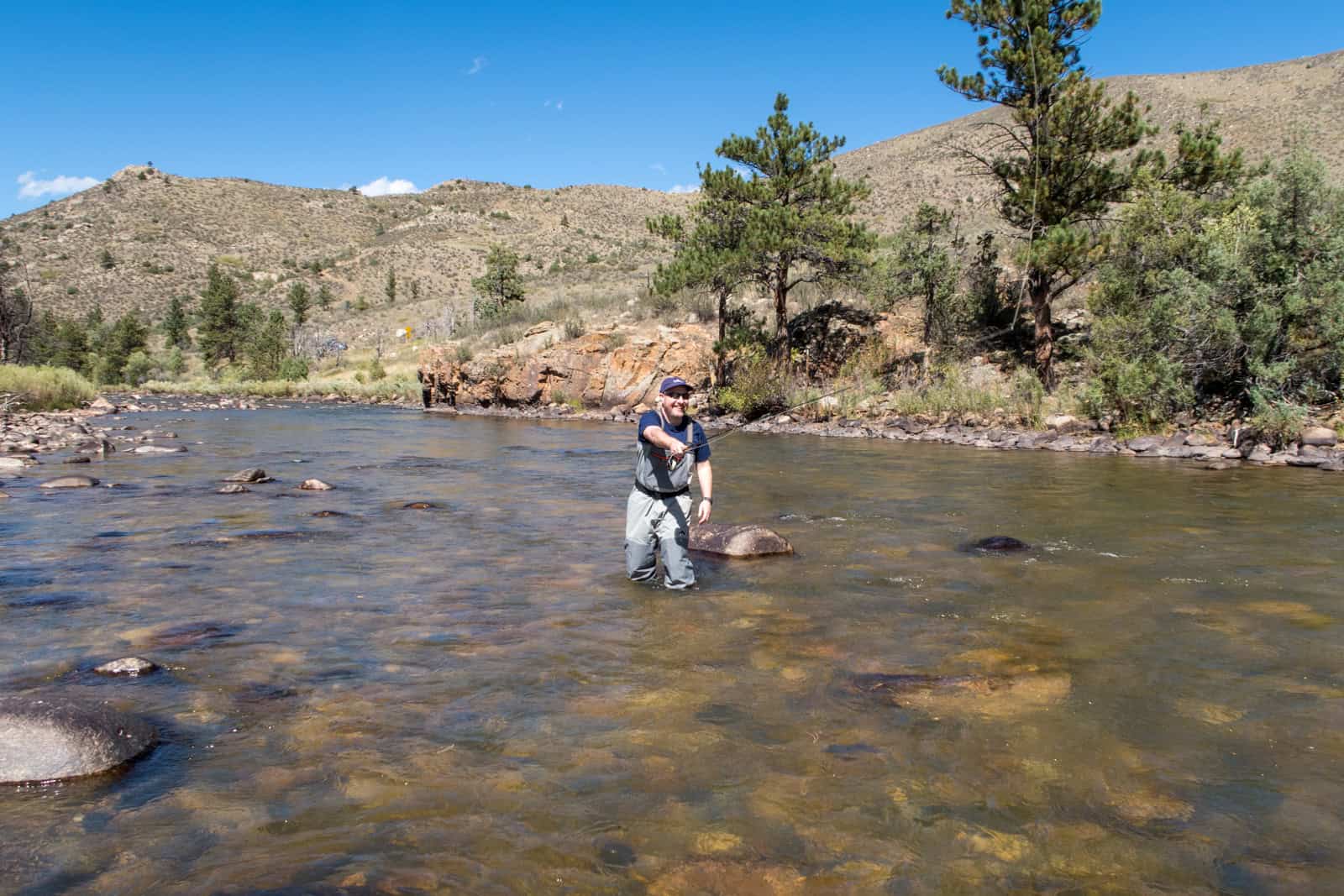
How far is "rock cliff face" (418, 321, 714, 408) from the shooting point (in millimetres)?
28188

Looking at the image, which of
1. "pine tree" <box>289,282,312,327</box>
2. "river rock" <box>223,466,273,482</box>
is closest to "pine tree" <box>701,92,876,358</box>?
"river rock" <box>223,466,273,482</box>

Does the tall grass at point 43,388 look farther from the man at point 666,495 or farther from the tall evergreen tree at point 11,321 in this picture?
the man at point 666,495

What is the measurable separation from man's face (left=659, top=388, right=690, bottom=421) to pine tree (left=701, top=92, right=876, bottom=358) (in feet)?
55.5

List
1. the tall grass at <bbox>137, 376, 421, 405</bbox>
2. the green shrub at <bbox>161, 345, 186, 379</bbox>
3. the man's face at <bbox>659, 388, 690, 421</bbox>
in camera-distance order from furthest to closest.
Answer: the green shrub at <bbox>161, 345, 186, 379</bbox>
the tall grass at <bbox>137, 376, 421, 405</bbox>
the man's face at <bbox>659, 388, 690, 421</bbox>

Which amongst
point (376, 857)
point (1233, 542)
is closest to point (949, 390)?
point (1233, 542)

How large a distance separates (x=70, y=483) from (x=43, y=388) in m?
17.1

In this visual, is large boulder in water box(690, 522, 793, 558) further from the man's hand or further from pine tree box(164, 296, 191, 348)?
pine tree box(164, 296, 191, 348)

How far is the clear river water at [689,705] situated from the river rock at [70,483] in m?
2.04

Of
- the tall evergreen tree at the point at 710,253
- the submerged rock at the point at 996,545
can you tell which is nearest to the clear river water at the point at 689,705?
the submerged rock at the point at 996,545

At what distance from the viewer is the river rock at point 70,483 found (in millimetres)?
12087

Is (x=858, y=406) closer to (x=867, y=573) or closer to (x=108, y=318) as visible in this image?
(x=867, y=573)

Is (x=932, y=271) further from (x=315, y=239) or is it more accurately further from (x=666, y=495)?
(x=315, y=239)

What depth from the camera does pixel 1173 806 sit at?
3.67 metres

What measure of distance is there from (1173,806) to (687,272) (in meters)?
21.4
